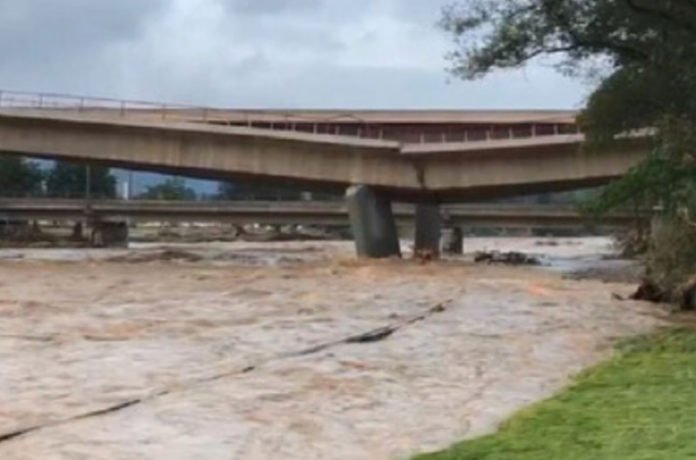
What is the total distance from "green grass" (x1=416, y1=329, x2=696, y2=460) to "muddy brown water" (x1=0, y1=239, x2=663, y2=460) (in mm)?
463

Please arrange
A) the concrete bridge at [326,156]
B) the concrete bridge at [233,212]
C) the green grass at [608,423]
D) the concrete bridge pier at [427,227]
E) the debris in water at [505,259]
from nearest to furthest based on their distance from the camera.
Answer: the green grass at [608,423], the concrete bridge at [326,156], the debris in water at [505,259], the concrete bridge pier at [427,227], the concrete bridge at [233,212]

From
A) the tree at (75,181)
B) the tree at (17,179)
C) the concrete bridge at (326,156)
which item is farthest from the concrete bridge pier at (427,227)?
the tree at (75,181)

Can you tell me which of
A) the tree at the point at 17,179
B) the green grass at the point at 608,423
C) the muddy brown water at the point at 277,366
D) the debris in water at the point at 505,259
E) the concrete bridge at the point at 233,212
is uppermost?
the tree at the point at 17,179

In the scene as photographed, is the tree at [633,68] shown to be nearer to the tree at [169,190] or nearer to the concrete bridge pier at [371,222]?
the concrete bridge pier at [371,222]

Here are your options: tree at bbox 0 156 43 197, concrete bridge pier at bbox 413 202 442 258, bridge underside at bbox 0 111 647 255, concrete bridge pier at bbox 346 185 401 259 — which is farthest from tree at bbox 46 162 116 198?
concrete bridge pier at bbox 346 185 401 259

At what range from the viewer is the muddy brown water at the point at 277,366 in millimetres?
8719

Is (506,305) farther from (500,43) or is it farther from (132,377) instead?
(132,377)

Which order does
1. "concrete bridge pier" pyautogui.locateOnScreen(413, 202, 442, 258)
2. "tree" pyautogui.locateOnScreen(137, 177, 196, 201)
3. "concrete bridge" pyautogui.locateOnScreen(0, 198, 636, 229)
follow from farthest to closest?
"tree" pyautogui.locateOnScreen(137, 177, 196, 201) → "concrete bridge" pyautogui.locateOnScreen(0, 198, 636, 229) → "concrete bridge pier" pyautogui.locateOnScreen(413, 202, 442, 258)

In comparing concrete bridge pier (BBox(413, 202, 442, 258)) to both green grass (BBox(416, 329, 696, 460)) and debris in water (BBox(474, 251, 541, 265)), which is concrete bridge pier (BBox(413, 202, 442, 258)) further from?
green grass (BBox(416, 329, 696, 460))

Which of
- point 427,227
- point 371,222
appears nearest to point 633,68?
point 371,222

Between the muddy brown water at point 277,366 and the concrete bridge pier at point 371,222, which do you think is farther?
the concrete bridge pier at point 371,222

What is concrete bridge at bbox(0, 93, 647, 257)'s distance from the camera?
4559 cm

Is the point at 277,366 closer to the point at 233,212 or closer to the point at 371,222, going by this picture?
the point at 371,222

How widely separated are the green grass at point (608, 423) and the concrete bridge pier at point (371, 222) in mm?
35569
